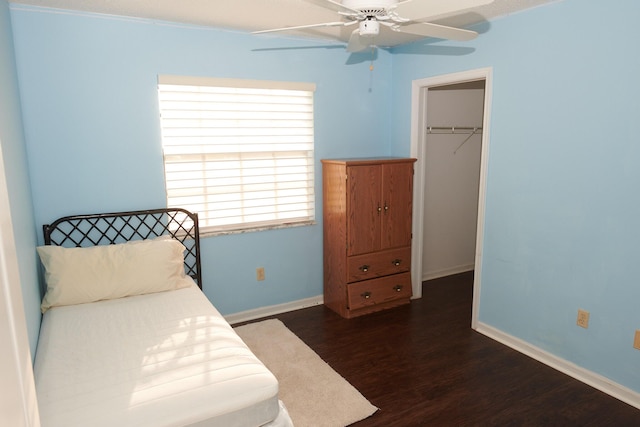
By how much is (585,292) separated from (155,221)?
9.92 ft

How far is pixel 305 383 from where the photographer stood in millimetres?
2691

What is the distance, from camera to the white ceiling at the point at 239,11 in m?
2.62

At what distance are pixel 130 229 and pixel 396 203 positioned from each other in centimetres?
220

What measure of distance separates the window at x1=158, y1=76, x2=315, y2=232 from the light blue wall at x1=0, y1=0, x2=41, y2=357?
90 cm

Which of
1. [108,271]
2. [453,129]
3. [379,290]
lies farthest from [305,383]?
A: [453,129]

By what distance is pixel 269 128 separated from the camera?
3582 mm

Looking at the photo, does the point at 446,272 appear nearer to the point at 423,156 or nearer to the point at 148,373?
the point at 423,156

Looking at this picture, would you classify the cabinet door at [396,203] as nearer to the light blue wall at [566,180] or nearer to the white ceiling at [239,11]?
the light blue wall at [566,180]

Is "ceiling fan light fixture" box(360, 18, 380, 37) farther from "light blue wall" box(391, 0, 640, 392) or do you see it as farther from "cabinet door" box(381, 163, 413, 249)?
"cabinet door" box(381, 163, 413, 249)

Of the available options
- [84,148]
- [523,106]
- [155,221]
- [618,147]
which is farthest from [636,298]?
[84,148]

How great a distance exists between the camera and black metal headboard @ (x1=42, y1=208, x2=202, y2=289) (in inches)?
115

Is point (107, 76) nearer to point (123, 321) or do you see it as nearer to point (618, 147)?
point (123, 321)

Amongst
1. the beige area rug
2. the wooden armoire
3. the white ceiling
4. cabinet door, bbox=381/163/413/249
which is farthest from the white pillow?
cabinet door, bbox=381/163/413/249

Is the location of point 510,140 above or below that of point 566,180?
above
